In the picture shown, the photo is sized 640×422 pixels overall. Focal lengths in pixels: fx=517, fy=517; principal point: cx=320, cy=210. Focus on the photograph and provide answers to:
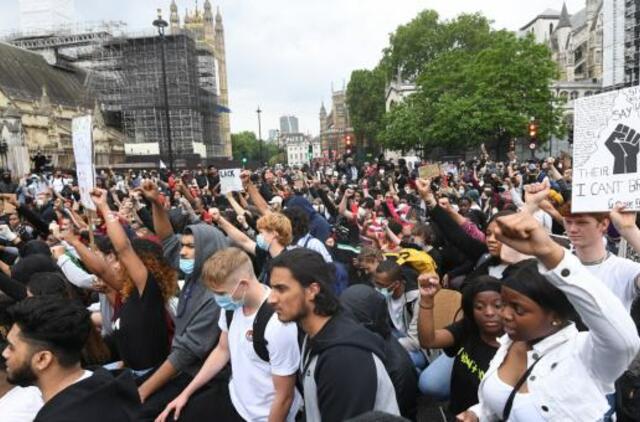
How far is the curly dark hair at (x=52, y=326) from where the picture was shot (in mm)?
2418

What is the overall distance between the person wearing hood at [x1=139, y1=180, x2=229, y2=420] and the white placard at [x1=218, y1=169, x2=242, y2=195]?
151 inches

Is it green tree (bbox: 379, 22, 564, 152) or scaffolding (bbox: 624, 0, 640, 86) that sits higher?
scaffolding (bbox: 624, 0, 640, 86)

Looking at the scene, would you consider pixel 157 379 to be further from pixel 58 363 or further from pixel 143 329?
pixel 58 363

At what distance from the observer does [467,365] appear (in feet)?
10.2

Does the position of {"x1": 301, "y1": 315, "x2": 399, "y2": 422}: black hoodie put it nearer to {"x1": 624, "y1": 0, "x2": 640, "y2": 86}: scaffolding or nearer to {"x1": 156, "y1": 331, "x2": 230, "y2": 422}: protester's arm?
{"x1": 156, "y1": 331, "x2": 230, "y2": 422}: protester's arm

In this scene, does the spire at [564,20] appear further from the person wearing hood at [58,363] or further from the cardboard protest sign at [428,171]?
the person wearing hood at [58,363]

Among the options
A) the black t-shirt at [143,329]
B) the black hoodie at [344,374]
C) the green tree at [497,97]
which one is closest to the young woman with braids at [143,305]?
the black t-shirt at [143,329]

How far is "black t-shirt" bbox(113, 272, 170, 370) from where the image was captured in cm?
347

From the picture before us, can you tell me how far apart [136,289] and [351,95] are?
83249 millimetres

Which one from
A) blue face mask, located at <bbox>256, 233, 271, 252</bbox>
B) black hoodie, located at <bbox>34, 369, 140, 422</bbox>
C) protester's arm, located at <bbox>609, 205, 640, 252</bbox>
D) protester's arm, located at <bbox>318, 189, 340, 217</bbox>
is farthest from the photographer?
protester's arm, located at <bbox>318, 189, 340, 217</bbox>

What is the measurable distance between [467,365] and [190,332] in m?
1.82

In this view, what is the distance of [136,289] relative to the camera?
3.60m

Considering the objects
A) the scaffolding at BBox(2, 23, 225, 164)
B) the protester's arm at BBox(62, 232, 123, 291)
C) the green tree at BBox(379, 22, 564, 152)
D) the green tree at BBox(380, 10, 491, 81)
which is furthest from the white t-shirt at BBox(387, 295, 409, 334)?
the green tree at BBox(380, 10, 491, 81)

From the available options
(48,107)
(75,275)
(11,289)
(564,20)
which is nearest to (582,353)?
(11,289)
